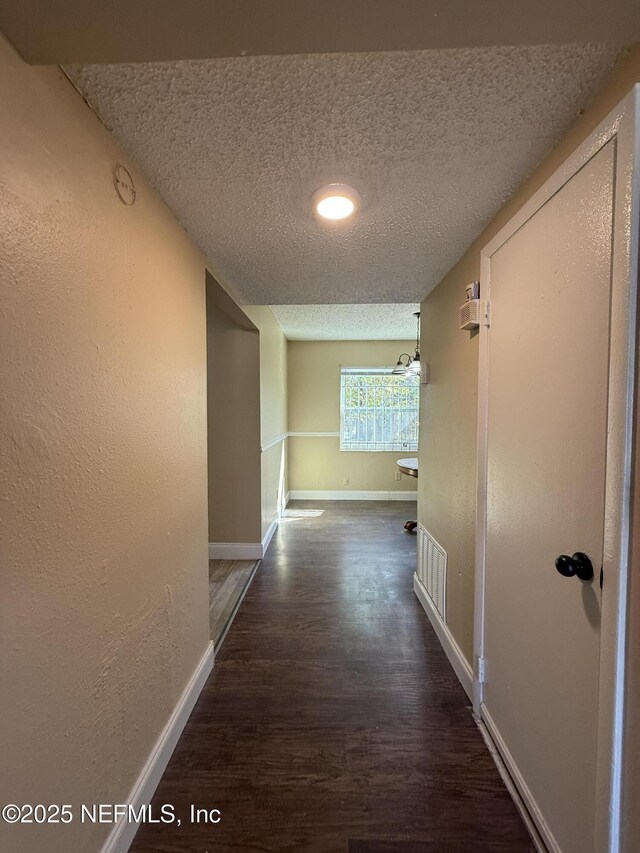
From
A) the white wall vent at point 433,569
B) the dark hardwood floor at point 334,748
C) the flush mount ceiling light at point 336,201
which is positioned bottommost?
the dark hardwood floor at point 334,748

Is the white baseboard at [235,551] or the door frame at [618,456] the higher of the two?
the door frame at [618,456]

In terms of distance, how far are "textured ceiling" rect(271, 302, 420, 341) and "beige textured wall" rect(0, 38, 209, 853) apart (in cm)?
256

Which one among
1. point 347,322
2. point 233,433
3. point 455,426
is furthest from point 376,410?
point 455,426

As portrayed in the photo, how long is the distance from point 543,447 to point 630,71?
0.94 metres

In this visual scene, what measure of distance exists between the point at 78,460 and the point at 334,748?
60.3 inches

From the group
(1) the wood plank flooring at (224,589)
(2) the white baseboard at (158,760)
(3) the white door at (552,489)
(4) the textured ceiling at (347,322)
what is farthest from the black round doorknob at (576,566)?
(4) the textured ceiling at (347,322)

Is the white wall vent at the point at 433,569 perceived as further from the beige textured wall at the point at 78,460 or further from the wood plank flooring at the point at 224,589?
the beige textured wall at the point at 78,460

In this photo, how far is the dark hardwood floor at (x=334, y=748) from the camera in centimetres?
117

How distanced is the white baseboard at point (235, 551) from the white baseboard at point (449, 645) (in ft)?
5.12

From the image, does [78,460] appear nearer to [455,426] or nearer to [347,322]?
[455,426]

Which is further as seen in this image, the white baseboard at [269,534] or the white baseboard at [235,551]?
the white baseboard at [269,534]

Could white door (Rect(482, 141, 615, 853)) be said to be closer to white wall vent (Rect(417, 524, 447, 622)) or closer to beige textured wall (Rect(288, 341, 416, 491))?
white wall vent (Rect(417, 524, 447, 622))

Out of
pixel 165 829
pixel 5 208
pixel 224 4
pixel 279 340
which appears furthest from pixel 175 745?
pixel 279 340

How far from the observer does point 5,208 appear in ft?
2.32
